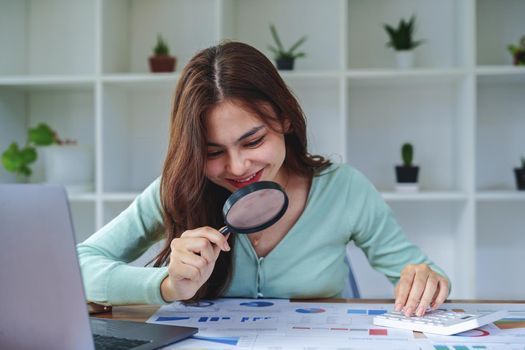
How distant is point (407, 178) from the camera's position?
110 inches

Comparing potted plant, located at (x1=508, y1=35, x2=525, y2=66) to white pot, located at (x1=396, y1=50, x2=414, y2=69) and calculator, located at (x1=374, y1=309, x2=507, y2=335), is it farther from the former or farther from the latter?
calculator, located at (x1=374, y1=309, x2=507, y2=335)

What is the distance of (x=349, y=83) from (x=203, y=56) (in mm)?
1419

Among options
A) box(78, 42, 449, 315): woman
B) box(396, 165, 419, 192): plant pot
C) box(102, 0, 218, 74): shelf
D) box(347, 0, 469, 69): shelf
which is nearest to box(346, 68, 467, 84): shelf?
box(347, 0, 469, 69): shelf

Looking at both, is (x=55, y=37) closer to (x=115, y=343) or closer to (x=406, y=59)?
(x=406, y=59)

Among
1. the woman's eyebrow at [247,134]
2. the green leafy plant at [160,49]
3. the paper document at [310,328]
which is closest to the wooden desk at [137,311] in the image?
the paper document at [310,328]

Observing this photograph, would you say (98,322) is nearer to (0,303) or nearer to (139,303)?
(139,303)

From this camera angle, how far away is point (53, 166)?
115 inches

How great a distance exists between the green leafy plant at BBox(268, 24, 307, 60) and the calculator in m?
1.73

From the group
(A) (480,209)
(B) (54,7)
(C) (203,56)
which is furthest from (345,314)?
(B) (54,7)

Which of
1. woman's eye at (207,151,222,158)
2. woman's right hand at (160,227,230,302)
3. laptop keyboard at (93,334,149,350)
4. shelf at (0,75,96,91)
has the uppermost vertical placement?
shelf at (0,75,96,91)

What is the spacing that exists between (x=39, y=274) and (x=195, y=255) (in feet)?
1.35

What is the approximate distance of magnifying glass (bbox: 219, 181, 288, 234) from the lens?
1.23m

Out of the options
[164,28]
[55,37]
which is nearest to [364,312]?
[164,28]

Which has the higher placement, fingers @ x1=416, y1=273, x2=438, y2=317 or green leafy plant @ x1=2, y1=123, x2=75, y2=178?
green leafy plant @ x1=2, y1=123, x2=75, y2=178
